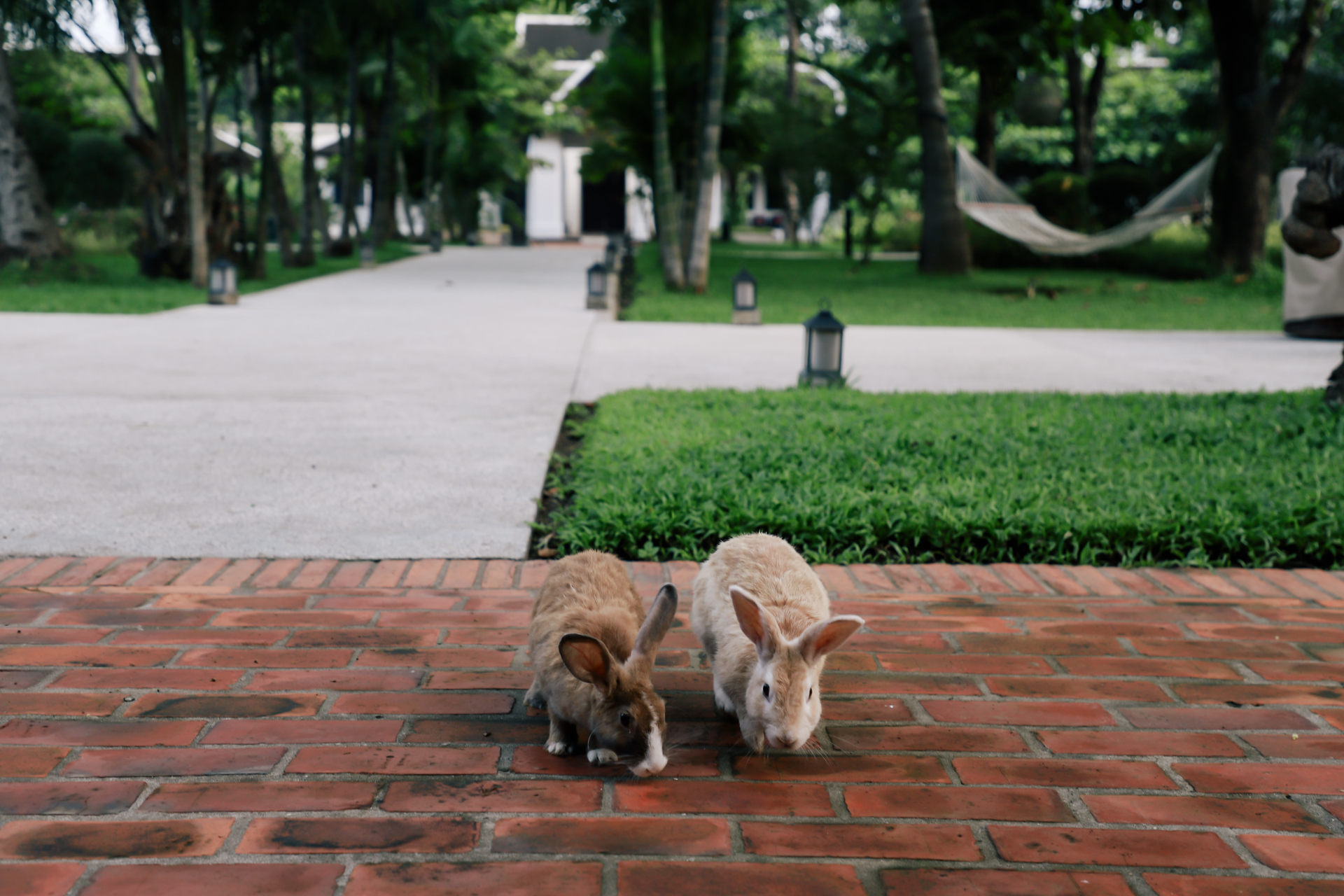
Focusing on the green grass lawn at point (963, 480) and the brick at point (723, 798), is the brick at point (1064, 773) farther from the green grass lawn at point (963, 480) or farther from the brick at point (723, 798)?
the green grass lawn at point (963, 480)

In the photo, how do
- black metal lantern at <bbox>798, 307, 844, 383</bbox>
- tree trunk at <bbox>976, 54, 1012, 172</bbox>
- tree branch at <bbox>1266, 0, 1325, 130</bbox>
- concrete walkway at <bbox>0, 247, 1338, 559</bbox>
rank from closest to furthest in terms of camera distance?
concrete walkway at <bbox>0, 247, 1338, 559</bbox>, black metal lantern at <bbox>798, 307, 844, 383</bbox>, tree branch at <bbox>1266, 0, 1325, 130</bbox>, tree trunk at <bbox>976, 54, 1012, 172</bbox>

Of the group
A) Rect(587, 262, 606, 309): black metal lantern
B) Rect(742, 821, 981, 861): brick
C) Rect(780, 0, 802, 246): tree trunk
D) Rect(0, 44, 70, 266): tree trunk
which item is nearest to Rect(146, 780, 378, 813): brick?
Rect(742, 821, 981, 861): brick

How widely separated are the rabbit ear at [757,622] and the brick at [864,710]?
1.21 ft

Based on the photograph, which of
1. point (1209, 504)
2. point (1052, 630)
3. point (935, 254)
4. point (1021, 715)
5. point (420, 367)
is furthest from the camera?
point (935, 254)

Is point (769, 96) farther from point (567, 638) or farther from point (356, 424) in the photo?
point (567, 638)

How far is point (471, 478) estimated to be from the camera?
4.42m

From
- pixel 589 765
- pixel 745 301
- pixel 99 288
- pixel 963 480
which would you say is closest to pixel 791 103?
pixel 745 301

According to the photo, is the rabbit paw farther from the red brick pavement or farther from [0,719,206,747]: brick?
[0,719,206,747]: brick

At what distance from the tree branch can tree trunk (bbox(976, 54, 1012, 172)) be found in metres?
4.58

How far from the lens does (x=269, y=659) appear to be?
267 centimetres

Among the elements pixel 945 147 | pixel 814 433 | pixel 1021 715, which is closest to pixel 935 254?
pixel 945 147

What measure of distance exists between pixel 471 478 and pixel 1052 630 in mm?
2389

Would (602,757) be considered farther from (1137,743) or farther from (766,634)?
(1137,743)

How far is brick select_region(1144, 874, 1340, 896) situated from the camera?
1776 mm
